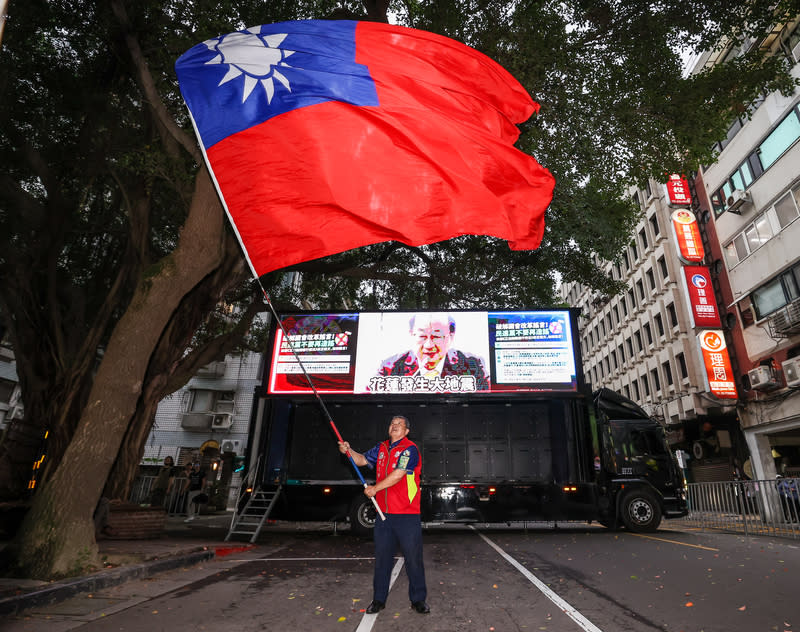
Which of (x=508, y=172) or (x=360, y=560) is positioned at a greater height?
(x=508, y=172)

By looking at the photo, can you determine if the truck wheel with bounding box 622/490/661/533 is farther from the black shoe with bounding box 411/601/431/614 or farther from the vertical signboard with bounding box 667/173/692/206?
the vertical signboard with bounding box 667/173/692/206

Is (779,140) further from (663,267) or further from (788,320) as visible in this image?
(663,267)

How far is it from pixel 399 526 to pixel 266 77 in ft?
16.2

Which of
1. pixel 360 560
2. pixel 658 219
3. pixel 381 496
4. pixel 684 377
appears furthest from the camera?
pixel 658 219

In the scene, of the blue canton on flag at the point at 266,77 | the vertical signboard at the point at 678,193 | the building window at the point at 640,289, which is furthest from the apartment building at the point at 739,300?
the blue canton on flag at the point at 266,77

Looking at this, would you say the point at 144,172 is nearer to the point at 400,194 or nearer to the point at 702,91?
the point at 400,194

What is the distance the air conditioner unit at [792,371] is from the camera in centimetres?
1730

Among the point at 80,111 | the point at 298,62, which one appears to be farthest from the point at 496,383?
the point at 80,111

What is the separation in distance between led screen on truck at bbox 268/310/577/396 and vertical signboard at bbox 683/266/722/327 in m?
14.1

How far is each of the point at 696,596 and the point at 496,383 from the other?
6569 millimetres

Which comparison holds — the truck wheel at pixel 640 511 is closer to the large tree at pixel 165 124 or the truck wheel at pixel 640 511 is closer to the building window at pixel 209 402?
the large tree at pixel 165 124

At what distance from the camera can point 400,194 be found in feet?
15.5

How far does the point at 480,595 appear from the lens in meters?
5.08

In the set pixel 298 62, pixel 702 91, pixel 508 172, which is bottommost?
pixel 508 172
